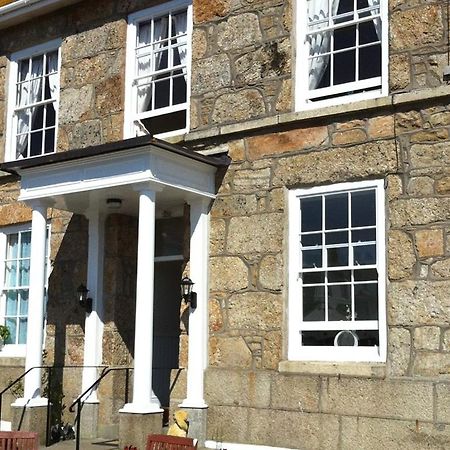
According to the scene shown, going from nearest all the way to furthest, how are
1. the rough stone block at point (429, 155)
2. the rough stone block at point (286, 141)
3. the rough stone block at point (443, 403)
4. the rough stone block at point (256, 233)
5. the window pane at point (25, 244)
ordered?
1. the rough stone block at point (443, 403)
2. the rough stone block at point (429, 155)
3. the rough stone block at point (286, 141)
4. the rough stone block at point (256, 233)
5. the window pane at point (25, 244)

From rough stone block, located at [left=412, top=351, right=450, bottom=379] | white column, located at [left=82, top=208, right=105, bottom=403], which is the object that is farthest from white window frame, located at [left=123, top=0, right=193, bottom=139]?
rough stone block, located at [left=412, top=351, right=450, bottom=379]

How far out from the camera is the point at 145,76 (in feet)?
37.4

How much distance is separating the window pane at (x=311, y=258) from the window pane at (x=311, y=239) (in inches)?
3.2

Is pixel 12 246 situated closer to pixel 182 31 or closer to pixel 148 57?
pixel 148 57

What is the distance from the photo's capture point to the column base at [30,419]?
1039cm

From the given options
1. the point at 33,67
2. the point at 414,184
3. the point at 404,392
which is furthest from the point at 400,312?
the point at 33,67

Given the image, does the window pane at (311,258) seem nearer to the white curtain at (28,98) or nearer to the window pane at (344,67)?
the window pane at (344,67)

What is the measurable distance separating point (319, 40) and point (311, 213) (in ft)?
6.88

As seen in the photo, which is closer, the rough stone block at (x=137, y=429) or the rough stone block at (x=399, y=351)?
the rough stone block at (x=399, y=351)

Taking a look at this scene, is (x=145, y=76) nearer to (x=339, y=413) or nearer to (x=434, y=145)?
(x=434, y=145)

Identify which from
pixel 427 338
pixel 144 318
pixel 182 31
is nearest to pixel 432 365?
pixel 427 338

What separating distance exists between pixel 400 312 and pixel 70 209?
192 inches

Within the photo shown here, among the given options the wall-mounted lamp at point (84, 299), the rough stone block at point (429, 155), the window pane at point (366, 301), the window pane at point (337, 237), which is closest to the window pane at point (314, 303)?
the window pane at point (366, 301)

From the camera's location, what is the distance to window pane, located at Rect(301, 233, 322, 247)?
31.0ft
